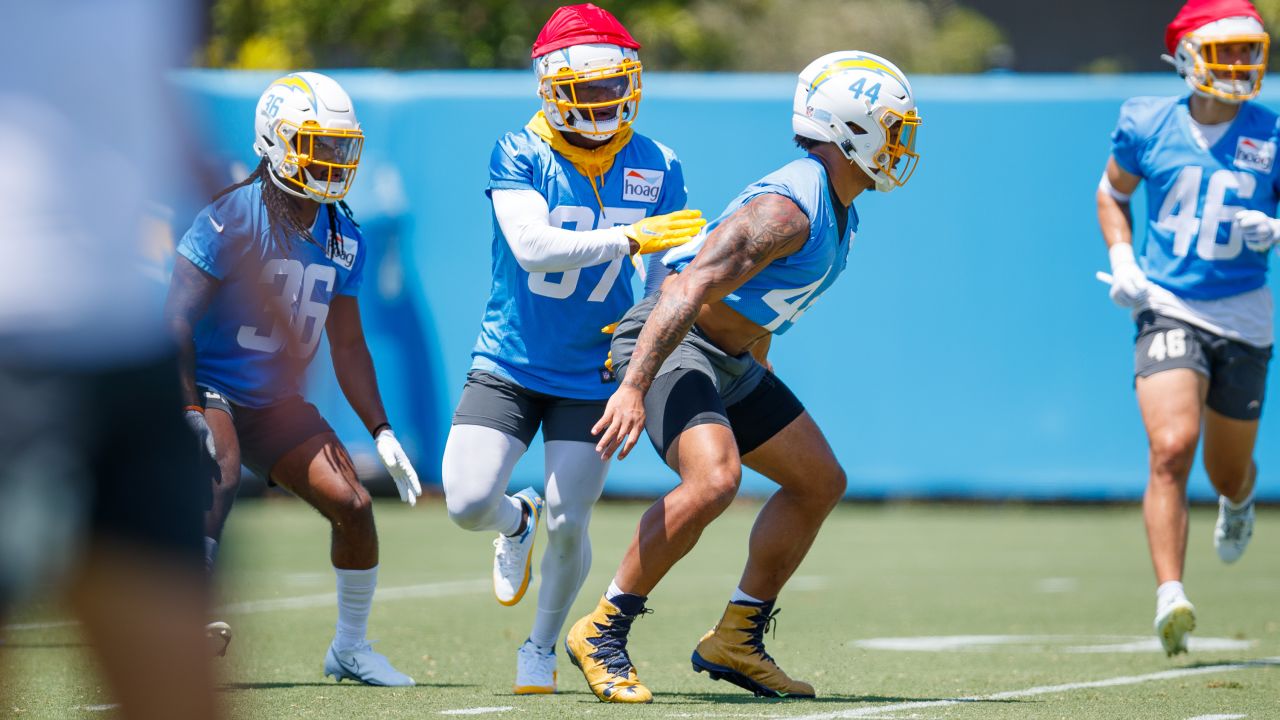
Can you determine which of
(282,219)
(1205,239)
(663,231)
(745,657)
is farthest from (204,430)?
(1205,239)

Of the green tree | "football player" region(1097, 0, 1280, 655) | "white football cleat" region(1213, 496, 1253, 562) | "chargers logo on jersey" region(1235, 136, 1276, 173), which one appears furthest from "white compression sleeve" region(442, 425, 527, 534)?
the green tree

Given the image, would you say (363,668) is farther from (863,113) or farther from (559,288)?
(863,113)

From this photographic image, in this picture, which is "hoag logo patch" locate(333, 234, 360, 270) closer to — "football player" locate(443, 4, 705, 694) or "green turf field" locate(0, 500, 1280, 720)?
"football player" locate(443, 4, 705, 694)

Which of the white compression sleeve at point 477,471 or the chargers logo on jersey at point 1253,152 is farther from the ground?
the chargers logo on jersey at point 1253,152

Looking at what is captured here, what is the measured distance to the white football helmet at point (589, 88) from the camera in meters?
5.01

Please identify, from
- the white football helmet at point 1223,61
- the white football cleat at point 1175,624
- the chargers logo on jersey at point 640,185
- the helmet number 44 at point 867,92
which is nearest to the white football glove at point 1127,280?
the white football helmet at point 1223,61

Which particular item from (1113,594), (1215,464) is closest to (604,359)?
(1215,464)

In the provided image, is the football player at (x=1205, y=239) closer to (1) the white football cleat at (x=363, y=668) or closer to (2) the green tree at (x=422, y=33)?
(1) the white football cleat at (x=363, y=668)

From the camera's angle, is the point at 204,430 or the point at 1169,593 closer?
the point at 204,430

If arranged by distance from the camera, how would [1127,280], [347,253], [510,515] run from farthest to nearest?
[1127,280] → [347,253] → [510,515]

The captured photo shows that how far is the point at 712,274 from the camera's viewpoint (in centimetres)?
447

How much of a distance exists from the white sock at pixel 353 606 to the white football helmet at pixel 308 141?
1171 millimetres

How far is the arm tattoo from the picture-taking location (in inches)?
175

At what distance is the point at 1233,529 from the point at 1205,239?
1.25 m
